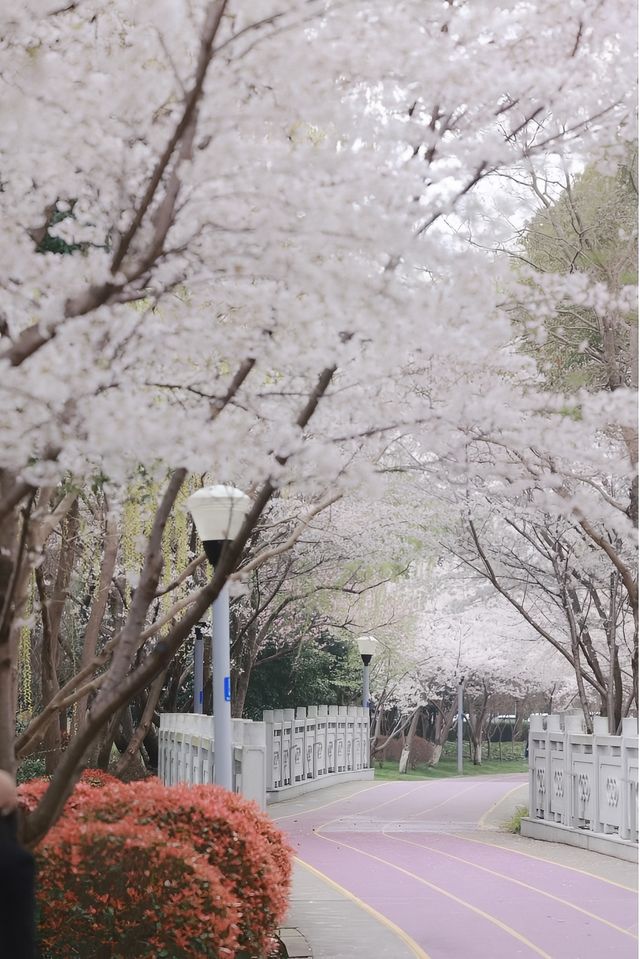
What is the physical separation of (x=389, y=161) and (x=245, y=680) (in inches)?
896

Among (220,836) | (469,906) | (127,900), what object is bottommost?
(469,906)

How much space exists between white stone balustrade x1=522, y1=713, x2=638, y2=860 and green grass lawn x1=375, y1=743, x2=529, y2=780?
25.0 meters

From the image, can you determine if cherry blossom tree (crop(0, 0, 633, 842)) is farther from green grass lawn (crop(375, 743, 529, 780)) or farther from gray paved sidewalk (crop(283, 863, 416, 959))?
green grass lawn (crop(375, 743, 529, 780))

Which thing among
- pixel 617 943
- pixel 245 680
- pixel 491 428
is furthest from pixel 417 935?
pixel 245 680

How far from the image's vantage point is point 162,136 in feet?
18.8

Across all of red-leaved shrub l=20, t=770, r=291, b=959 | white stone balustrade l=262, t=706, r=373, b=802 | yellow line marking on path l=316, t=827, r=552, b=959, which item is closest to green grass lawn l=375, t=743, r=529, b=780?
white stone balustrade l=262, t=706, r=373, b=802

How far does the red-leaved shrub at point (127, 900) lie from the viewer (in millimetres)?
6602

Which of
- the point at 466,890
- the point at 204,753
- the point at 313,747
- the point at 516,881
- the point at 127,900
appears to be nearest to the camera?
the point at 127,900

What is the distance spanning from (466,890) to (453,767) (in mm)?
42450

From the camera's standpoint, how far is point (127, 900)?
21.9 ft

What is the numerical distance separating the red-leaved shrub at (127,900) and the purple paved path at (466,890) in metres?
3.21

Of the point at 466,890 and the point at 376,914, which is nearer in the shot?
the point at 376,914

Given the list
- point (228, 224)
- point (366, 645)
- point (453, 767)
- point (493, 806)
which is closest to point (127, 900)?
point (228, 224)

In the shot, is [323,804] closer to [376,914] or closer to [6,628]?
[376,914]
